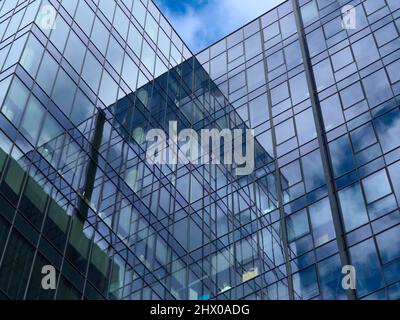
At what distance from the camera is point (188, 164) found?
41.2 meters

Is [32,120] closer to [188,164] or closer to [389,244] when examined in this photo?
[188,164]

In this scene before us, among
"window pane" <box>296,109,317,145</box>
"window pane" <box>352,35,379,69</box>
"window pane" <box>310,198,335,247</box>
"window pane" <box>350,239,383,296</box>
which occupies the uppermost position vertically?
"window pane" <box>352,35,379,69</box>

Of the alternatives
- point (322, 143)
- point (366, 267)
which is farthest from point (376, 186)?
point (322, 143)

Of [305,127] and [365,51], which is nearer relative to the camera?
[365,51]

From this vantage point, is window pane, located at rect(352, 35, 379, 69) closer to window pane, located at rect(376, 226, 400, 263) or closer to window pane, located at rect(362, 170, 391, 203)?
window pane, located at rect(362, 170, 391, 203)

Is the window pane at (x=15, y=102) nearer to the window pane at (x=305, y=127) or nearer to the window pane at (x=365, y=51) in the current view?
the window pane at (x=305, y=127)

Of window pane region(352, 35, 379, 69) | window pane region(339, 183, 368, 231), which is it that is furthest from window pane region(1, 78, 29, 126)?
window pane region(352, 35, 379, 69)

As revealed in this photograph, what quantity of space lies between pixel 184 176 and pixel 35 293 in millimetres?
16867

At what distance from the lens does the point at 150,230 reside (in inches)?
1372

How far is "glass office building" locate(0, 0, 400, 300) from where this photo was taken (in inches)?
1104

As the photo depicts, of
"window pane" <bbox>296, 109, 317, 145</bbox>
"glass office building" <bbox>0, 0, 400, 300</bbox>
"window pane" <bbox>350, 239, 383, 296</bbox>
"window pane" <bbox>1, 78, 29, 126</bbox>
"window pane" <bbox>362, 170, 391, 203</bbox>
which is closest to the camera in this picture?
"window pane" <bbox>1, 78, 29, 126</bbox>

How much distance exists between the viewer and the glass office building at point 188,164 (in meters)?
28.0

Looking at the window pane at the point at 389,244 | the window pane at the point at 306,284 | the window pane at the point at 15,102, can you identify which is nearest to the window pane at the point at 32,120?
the window pane at the point at 15,102
